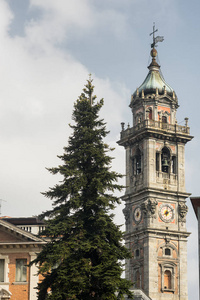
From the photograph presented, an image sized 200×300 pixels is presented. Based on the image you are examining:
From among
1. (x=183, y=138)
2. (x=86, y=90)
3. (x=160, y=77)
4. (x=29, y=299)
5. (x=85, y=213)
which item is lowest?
(x=29, y=299)

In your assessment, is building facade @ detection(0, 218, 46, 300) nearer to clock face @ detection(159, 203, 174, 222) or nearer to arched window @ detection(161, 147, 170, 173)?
clock face @ detection(159, 203, 174, 222)

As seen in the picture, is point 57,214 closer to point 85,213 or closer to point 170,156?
point 85,213

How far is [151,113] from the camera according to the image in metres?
104

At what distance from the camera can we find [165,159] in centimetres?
10081

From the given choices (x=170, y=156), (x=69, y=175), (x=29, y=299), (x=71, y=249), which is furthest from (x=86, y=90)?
(x=170, y=156)

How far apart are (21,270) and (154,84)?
52.1 meters

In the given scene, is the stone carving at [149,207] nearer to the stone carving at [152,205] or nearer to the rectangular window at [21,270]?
the stone carving at [152,205]

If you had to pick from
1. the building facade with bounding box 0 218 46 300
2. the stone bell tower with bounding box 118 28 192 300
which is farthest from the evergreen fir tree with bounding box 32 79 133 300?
→ the stone bell tower with bounding box 118 28 192 300

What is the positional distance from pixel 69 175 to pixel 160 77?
60.2 m

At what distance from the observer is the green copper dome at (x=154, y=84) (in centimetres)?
10519

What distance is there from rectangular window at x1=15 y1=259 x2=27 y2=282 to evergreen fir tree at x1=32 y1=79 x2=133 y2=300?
9.01m

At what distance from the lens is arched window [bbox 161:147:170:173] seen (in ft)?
330

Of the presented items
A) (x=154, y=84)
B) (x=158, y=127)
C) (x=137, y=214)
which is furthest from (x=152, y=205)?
(x=154, y=84)

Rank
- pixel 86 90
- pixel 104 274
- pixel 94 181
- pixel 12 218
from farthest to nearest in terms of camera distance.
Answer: pixel 12 218, pixel 86 90, pixel 94 181, pixel 104 274
